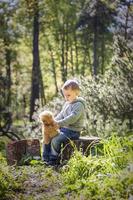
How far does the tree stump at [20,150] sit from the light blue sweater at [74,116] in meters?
0.74

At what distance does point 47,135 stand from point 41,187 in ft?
7.97

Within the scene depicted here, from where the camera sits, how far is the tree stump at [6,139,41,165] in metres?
9.22

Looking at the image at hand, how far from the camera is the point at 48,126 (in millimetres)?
8625

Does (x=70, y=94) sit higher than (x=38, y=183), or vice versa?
(x=70, y=94)

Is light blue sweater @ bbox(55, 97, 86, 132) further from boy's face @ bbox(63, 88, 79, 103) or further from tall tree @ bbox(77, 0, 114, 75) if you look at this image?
tall tree @ bbox(77, 0, 114, 75)

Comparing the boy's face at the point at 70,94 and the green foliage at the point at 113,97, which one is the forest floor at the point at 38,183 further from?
the green foliage at the point at 113,97

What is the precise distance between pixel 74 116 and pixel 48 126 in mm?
488

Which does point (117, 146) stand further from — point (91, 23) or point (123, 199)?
point (91, 23)

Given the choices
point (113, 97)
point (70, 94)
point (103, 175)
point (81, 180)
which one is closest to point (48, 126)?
point (70, 94)

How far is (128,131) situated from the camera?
17469mm

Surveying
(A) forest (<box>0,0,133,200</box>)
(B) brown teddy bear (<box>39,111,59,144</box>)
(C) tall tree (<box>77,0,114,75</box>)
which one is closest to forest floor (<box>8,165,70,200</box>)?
(A) forest (<box>0,0,133,200</box>)

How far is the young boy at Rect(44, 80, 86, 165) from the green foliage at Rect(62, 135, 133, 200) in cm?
148

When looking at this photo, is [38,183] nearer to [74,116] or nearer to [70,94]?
[74,116]

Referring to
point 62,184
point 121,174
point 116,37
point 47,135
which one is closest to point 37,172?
point 62,184
